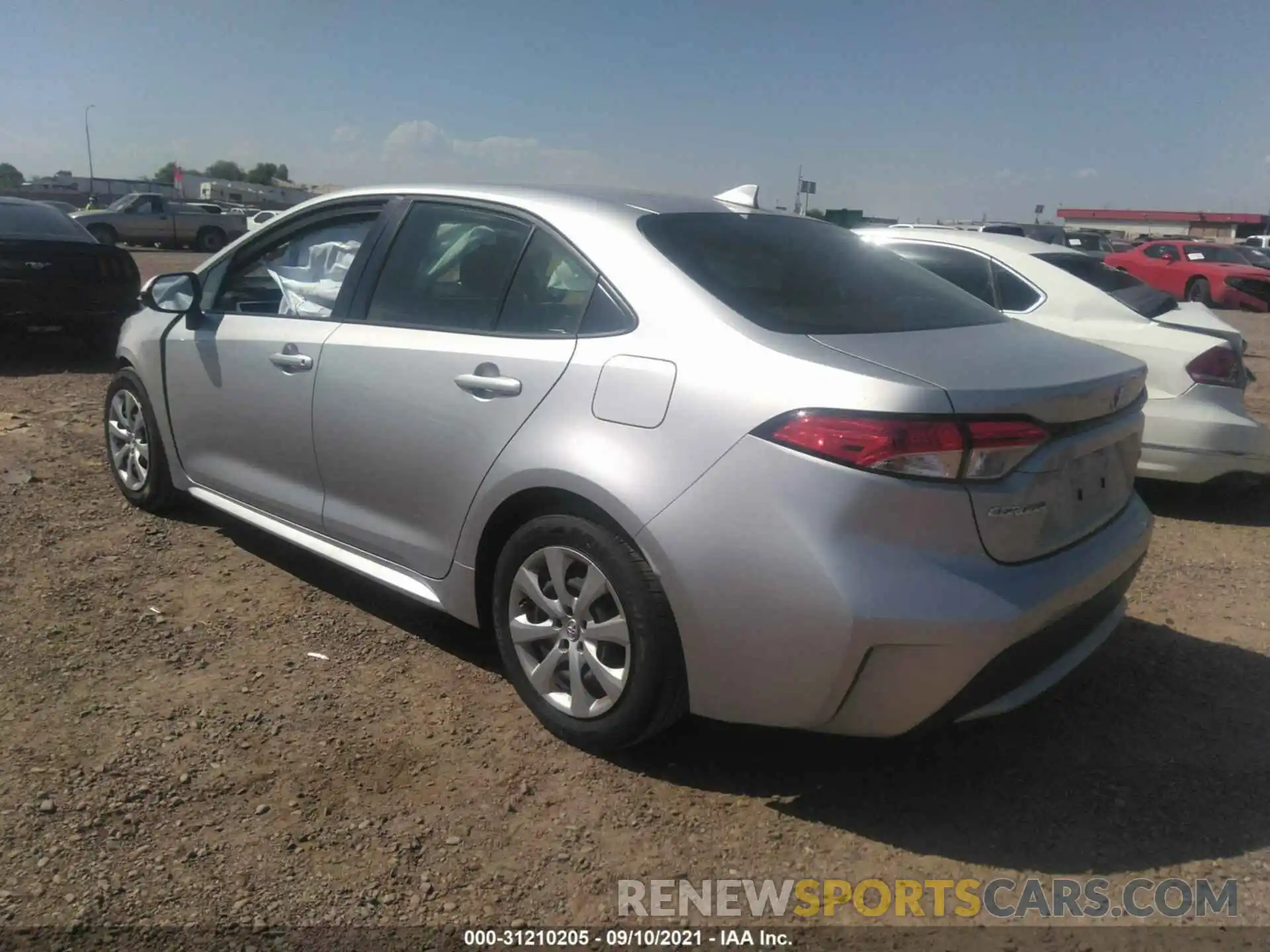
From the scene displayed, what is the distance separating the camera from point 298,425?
362cm

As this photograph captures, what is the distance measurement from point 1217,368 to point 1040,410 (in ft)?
11.0

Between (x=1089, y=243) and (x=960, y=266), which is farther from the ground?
(x=960, y=266)

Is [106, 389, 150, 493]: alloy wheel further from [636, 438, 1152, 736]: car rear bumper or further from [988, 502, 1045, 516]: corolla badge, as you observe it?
[988, 502, 1045, 516]: corolla badge

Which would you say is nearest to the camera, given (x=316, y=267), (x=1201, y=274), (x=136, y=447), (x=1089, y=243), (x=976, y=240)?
(x=316, y=267)

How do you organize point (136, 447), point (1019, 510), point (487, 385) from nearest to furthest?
1. point (1019, 510)
2. point (487, 385)
3. point (136, 447)

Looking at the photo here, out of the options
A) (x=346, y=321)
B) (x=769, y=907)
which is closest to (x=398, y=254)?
(x=346, y=321)

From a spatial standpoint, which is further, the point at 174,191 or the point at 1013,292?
the point at 174,191

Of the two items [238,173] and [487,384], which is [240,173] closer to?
[238,173]

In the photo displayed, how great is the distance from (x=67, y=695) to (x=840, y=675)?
7.86ft

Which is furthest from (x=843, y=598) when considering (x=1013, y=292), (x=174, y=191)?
(x=174, y=191)

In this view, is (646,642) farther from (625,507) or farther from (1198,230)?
(1198,230)

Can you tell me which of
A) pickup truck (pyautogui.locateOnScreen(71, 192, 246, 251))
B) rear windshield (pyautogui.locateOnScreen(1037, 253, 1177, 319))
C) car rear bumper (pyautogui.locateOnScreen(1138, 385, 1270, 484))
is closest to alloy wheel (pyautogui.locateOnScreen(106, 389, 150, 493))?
car rear bumper (pyautogui.locateOnScreen(1138, 385, 1270, 484))

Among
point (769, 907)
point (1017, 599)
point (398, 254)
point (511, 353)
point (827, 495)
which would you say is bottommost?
point (769, 907)

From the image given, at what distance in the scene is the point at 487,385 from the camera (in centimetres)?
295
